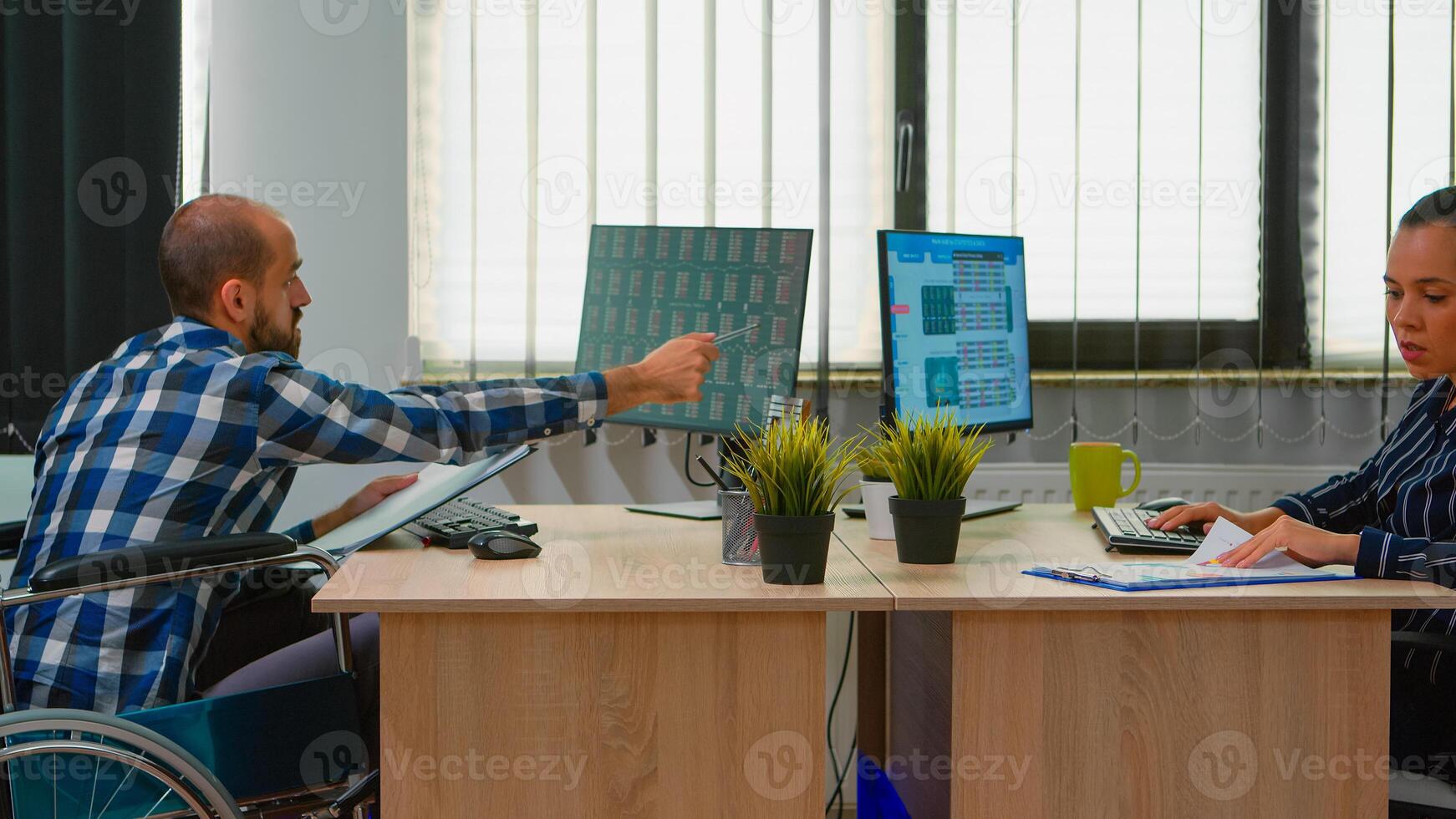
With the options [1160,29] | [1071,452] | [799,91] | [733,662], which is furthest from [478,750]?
[1160,29]

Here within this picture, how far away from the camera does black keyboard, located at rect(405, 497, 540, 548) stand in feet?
5.02

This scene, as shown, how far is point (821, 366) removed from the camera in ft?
8.10

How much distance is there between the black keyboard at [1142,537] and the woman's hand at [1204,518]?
0.04 feet

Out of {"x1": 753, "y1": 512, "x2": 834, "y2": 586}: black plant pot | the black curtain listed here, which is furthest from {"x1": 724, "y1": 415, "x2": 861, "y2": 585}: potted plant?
the black curtain

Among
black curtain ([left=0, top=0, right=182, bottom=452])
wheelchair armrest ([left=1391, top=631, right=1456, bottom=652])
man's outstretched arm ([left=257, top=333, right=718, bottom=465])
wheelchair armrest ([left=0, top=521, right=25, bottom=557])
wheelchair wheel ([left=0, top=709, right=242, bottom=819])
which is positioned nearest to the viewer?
wheelchair wheel ([left=0, top=709, right=242, bottom=819])

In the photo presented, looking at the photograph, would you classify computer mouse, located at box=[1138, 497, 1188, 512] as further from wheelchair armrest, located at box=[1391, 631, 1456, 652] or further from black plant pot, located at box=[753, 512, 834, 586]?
black plant pot, located at box=[753, 512, 834, 586]

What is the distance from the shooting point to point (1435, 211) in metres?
1.52

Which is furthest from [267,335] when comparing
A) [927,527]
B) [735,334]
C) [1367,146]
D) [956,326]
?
→ [1367,146]

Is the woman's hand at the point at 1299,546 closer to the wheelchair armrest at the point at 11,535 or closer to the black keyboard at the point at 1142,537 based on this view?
the black keyboard at the point at 1142,537

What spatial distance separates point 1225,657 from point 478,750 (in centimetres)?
82

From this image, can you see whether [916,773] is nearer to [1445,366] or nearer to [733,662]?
[733,662]

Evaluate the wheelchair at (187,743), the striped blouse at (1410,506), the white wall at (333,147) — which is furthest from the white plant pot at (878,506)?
the white wall at (333,147)

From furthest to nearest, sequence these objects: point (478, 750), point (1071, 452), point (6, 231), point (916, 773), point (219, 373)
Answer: point (6, 231) → point (1071, 452) → point (916, 773) → point (219, 373) → point (478, 750)

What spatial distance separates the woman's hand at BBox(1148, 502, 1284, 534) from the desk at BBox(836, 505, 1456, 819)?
36cm
